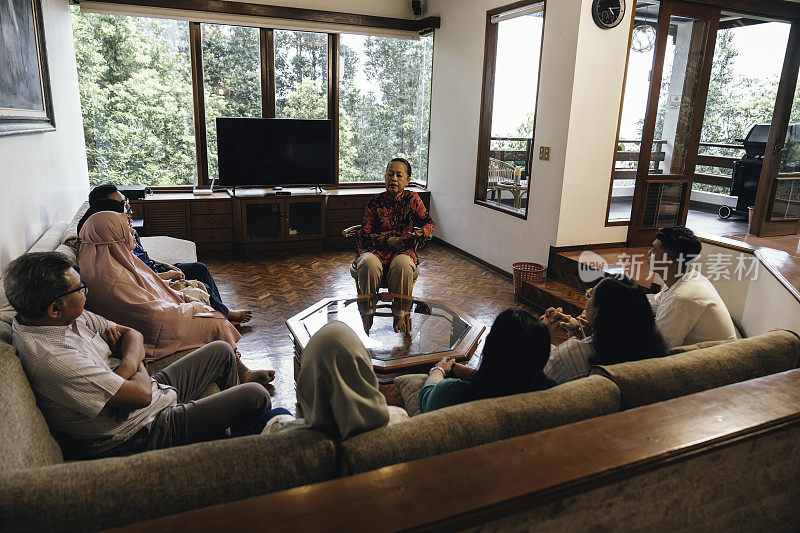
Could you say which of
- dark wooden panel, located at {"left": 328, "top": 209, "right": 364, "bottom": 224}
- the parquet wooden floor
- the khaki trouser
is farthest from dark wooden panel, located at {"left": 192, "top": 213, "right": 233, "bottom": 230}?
the khaki trouser

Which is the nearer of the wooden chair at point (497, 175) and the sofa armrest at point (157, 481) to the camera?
the sofa armrest at point (157, 481)

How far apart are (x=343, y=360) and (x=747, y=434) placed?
95 cm

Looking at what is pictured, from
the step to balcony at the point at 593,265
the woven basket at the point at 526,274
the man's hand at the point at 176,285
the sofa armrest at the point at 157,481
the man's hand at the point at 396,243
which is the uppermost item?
the sofa armrest at the point at 157,481

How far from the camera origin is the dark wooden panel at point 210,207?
554cm

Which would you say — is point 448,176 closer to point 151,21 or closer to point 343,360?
point 151,21

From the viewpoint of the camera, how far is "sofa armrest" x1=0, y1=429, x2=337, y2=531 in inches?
36.1

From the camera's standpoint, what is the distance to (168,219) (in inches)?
214

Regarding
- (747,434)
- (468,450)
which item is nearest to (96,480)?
(468,450)

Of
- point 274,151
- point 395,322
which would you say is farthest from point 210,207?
point 395,322

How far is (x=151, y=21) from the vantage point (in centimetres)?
539

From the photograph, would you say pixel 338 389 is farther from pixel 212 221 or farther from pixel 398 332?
pixel 212 221

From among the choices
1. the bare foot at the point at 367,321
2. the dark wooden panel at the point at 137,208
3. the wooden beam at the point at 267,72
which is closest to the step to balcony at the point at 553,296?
the bare foot at the point at 367,321

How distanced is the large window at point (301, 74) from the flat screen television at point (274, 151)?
45cm

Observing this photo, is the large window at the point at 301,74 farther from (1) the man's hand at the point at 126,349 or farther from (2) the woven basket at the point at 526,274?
(1) the man's hand at the point at 126,349
